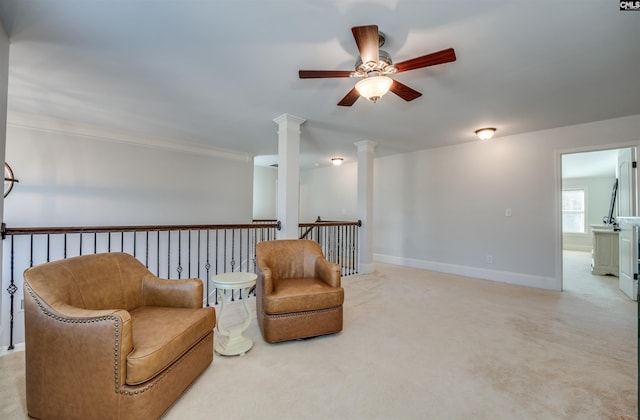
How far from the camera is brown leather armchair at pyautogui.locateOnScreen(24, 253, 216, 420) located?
4.09 ft

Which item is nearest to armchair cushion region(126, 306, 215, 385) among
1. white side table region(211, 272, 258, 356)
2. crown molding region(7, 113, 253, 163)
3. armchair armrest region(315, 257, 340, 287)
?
white side table region(211, 272, 258, 356)

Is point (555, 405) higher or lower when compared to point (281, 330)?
lower

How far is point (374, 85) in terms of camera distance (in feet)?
6.65

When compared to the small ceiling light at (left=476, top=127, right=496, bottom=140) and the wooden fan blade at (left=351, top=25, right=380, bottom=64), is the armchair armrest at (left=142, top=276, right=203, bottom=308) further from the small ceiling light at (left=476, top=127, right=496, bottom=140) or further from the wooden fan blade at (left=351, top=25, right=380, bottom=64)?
the small ceiling light at (left=476, top=127, right=496, bottom=140)

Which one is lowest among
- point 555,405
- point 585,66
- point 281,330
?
point 555,405

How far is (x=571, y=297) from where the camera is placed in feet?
11.7

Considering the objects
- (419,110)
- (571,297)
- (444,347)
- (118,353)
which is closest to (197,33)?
(118,353)

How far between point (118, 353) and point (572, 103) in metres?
4.56

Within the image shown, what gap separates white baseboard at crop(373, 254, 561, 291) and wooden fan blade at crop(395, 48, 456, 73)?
12.6 ft

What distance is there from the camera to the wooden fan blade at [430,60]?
5.60 ft

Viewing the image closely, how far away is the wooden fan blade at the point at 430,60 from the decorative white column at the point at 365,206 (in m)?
2.91

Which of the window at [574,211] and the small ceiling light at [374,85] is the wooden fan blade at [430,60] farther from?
the window at [574,211]

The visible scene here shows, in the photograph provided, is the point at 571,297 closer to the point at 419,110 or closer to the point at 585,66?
the point at 585,66

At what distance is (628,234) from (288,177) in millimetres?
4478
